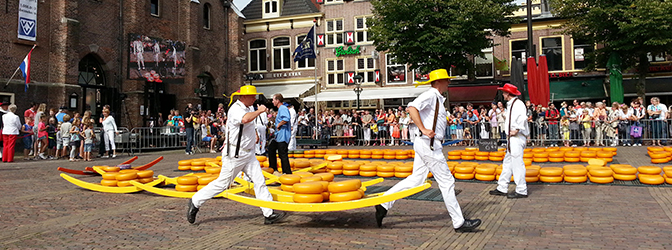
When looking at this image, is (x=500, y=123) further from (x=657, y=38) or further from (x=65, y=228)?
(x=65, y=228)

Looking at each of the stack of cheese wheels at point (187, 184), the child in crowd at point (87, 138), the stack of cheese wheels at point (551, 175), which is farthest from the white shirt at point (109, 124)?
the stack of cheese wheels at point (551, 175)

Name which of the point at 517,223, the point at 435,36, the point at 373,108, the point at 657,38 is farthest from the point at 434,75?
the point at 373,108

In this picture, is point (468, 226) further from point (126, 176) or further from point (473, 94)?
point (473, 94)

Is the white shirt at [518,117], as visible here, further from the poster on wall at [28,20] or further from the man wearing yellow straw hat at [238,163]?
the poster on wall at [28,20]

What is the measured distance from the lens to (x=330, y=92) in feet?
116

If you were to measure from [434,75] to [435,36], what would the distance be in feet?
71.9

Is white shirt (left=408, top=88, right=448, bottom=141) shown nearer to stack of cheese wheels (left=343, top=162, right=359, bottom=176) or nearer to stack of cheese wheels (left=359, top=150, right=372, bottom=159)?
stack of cheese wheels (left=343, top=162, right=359, bottom=176)

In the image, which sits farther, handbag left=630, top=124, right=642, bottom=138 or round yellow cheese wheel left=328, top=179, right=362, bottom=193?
handbag left=630, top=124, right=642, bottom=138

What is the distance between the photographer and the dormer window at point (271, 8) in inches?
1518

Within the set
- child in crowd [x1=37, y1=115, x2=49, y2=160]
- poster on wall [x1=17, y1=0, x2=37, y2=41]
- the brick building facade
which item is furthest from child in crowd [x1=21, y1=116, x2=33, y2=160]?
poster on wall [x1=17, y1=0, x2=37, y2=41]

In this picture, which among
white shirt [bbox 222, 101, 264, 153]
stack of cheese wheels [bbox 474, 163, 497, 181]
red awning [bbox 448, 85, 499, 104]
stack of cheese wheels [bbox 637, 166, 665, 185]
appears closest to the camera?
white shirt [bbox 222, 101, 264, 153]

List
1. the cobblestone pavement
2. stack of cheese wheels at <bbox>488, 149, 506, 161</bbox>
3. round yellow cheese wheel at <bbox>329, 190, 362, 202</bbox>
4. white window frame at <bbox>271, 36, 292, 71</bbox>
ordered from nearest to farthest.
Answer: the cobblestone pavement
round yellow cheese wheel at <bbox>329, 190, 362, 202</bbox>
stack of cheese wheels at <bbox>488, 149, 506, 161</bbox>
white window frame at <bbox>271, 36, 292, 71</bbox>

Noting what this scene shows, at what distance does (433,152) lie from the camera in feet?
17.3

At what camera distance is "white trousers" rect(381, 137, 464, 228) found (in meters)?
5.18
